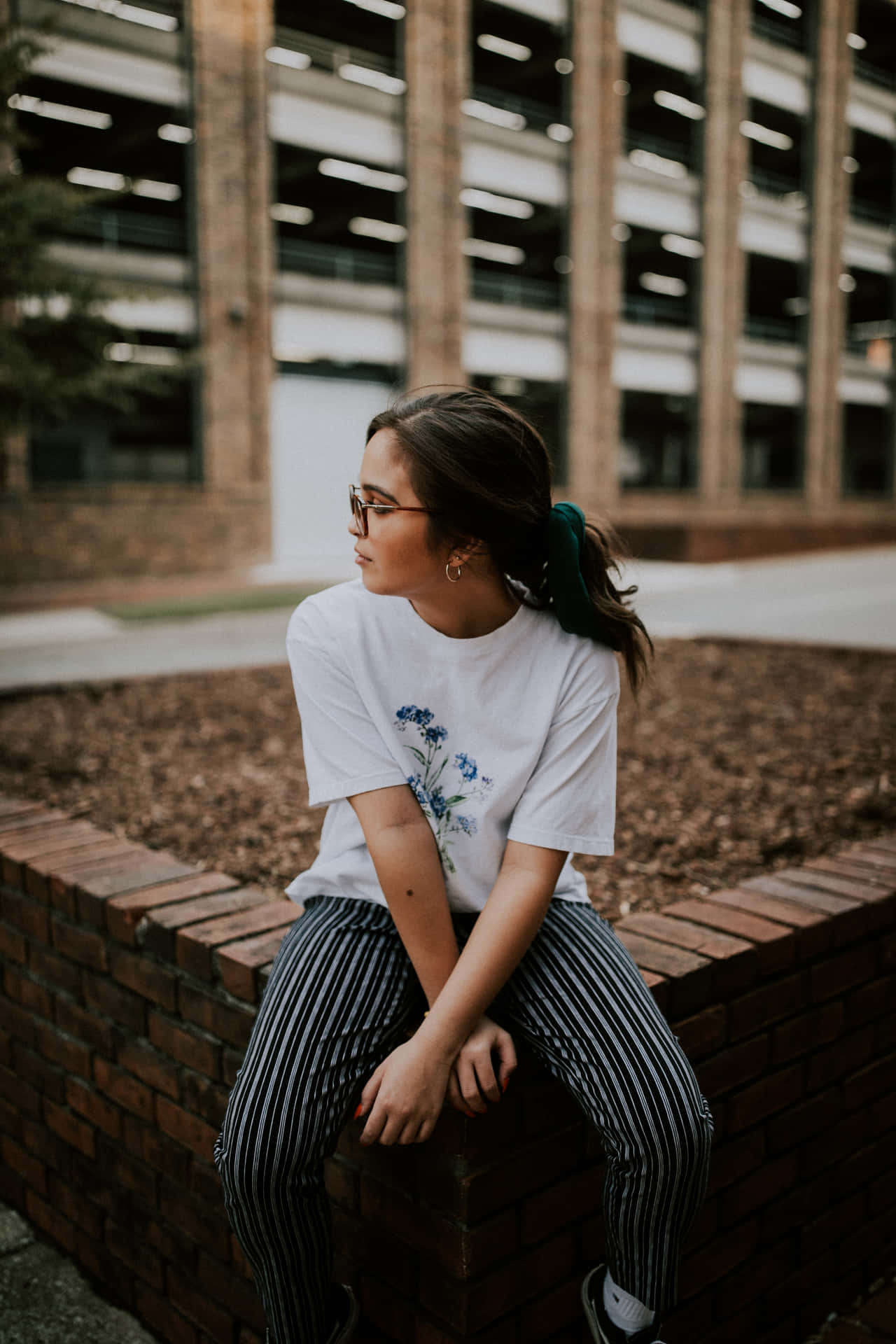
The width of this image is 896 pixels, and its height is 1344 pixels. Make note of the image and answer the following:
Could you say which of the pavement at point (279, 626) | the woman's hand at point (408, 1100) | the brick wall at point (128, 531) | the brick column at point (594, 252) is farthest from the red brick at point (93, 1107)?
the brick column at point (594, 252)

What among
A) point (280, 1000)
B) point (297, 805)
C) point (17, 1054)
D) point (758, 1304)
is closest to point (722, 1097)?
point (758, 1304)

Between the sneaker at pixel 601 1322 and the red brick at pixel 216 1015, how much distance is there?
0.67 m

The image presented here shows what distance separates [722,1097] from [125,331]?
25.9ft

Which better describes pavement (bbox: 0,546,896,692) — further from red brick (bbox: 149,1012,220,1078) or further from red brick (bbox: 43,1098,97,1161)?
red brick (bbox: 149,1012,220,1078)

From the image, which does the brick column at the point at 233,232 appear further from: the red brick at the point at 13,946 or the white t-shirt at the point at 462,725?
the white t-shirt at the point at 462,725

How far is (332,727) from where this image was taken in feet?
5.52

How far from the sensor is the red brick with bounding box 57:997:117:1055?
7.11 feet

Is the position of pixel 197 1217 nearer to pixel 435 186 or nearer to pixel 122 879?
pixel 122 879

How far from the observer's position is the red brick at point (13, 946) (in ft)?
8.02

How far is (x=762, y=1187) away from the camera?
200 centimetres

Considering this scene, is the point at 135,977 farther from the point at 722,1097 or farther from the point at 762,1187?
the point at 762,1187

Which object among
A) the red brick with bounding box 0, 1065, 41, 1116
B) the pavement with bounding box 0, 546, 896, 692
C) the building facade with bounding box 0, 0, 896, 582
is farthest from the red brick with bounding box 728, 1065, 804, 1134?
the building facade with bounding box 0, 0, 896, 582

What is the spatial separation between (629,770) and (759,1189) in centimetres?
204

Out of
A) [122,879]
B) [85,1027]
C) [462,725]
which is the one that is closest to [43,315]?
[122,879]
